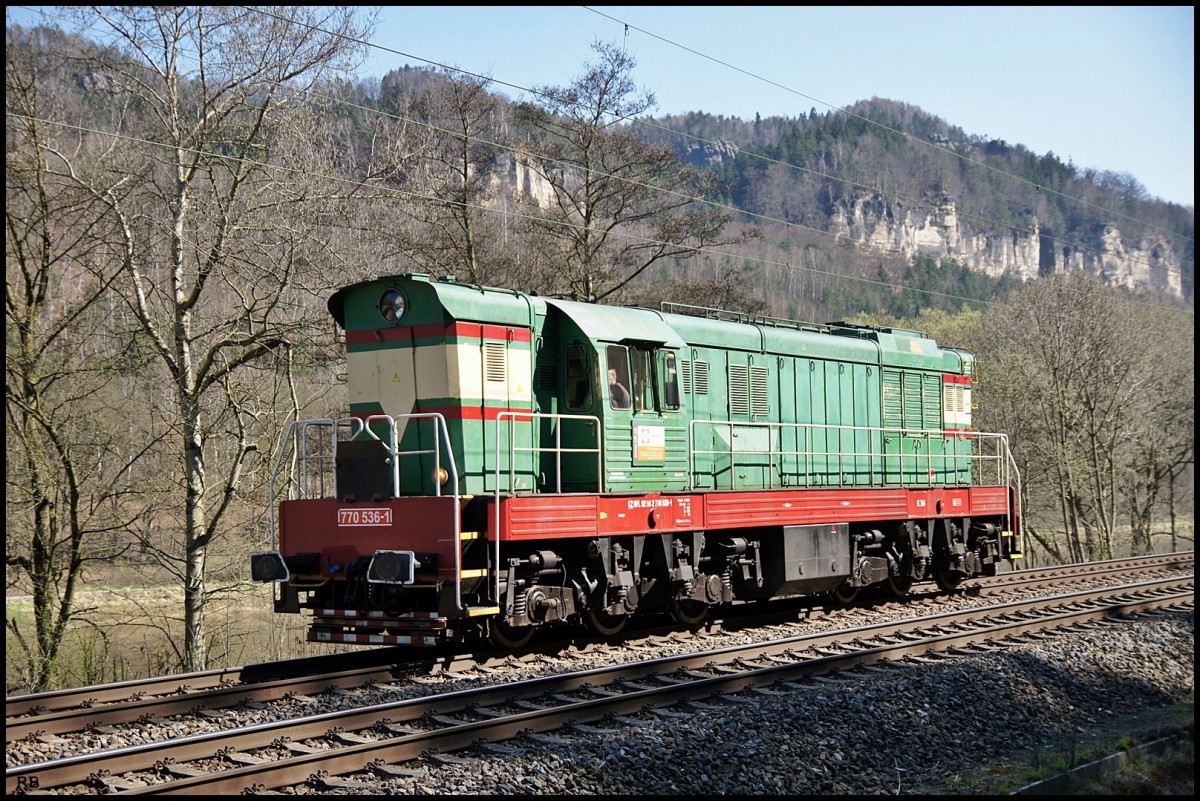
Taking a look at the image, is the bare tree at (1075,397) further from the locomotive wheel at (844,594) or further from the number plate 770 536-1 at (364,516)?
the number plate 770 536-1 at (364,516)

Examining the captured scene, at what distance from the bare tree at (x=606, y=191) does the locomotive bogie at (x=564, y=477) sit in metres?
9.23

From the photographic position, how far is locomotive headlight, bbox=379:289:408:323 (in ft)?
37.0

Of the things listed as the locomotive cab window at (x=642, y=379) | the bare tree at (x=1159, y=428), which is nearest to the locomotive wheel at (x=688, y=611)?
the locomotive cab window at (x=642, y=379)

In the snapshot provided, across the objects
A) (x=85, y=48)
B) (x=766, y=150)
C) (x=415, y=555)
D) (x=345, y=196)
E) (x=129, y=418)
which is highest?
(x=766, y=150)

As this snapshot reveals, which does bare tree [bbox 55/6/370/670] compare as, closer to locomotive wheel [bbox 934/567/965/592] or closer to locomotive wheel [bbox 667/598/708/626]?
locomotive wheel [bbox 667/598/708/626]

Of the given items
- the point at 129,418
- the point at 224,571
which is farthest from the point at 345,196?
the point at 224,571

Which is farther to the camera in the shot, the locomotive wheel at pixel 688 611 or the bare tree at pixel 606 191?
the bare tree at pixel 606 191

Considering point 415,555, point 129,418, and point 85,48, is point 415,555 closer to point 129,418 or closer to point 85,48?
point 85,48

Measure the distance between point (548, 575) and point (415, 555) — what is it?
1686mm

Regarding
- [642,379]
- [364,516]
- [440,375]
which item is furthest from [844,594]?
[364,516]

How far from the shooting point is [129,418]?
16875mm

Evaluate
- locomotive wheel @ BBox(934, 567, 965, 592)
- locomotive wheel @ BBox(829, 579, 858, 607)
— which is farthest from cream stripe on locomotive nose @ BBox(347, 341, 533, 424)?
locomotive wheel @ BBox(934, 567, 965, 592)

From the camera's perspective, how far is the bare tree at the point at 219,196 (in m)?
13.1

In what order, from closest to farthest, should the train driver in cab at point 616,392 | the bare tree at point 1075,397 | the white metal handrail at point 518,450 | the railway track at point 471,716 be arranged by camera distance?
1. the railway track at point 471,716
2. the white metal handrail at point 518,450
3. the train driver in cab at point 616,392
4. the bare tree at point 1075,397
